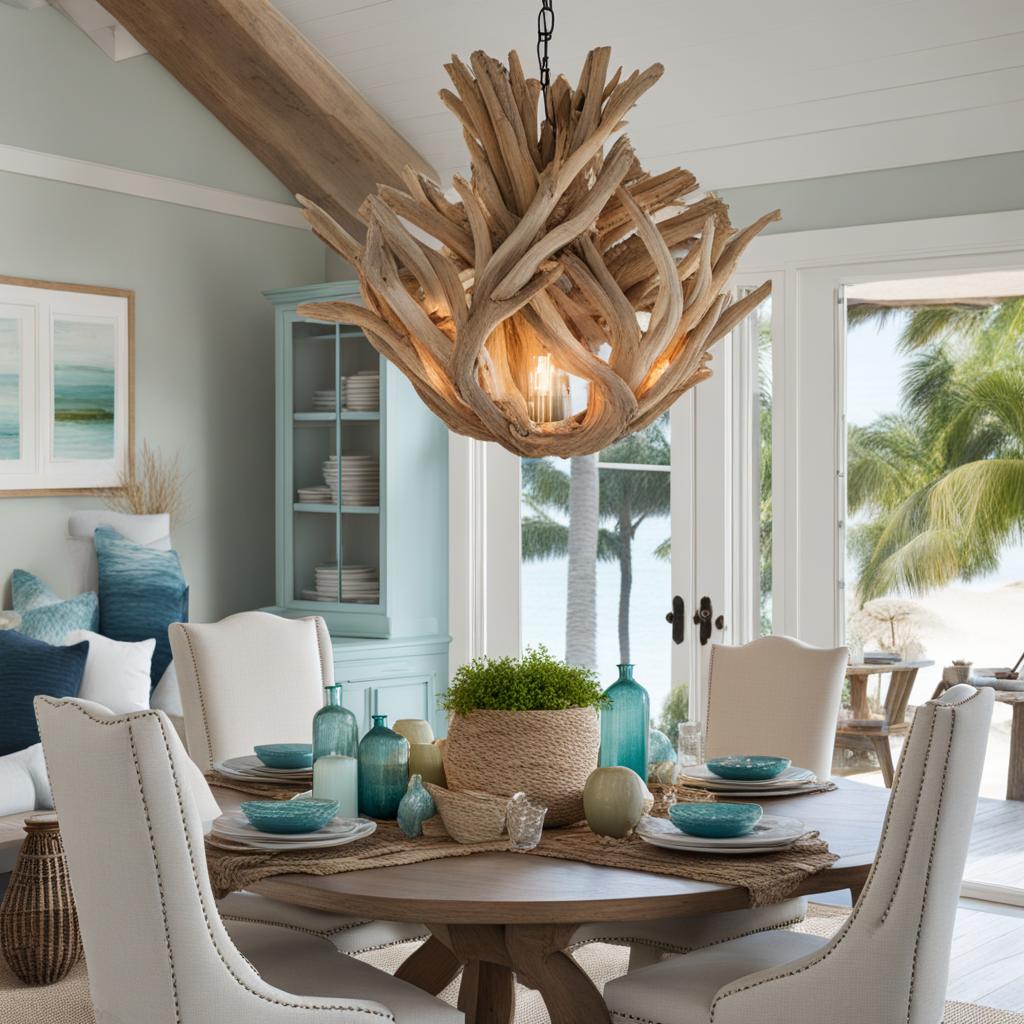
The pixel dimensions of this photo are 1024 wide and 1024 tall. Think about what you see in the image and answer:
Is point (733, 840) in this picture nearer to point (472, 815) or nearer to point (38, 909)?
point (472, 815)

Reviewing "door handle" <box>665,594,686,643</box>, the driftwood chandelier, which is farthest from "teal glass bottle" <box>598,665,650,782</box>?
"door handle" <box>665,594,686,643</box>

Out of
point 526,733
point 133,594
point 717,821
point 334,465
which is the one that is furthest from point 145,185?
point 717,821

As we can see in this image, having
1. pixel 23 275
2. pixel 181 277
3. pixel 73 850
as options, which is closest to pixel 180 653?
pixel 73 850

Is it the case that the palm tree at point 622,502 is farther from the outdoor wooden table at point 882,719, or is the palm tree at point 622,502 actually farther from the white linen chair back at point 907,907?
the white linen chair back at point 907,907

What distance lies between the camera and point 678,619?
4.81 metres

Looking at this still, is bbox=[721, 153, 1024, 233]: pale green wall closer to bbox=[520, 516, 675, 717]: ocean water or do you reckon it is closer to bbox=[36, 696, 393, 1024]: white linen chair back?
bbox=[520, 516, 675, 717]: ocean water

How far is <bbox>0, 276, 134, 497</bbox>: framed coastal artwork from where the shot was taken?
4711 mm

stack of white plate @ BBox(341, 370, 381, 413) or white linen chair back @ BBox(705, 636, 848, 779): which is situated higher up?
stack of white plate @ BBox(341, 370, 381, 413)

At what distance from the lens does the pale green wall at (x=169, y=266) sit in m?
4.78

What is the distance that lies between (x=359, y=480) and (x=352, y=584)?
1.34ft

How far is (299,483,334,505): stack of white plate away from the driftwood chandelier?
2769 millimetres

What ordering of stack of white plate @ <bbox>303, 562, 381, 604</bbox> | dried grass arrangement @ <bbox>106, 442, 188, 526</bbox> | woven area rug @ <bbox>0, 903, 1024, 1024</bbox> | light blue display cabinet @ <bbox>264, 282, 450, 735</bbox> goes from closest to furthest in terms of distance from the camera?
woven area rug @ <bbox>0, 903, 1024, 1024</bbox>, dried grass arrangement @ <bbox>106, 442, 188, 526</bbox>, light blue display cabinet @ <bbox>264, 282, 450, 735</bbox>, stack of white plate @ <bbox>303, 562, 381, 604</bbox>

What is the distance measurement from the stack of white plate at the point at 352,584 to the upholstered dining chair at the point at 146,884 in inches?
126

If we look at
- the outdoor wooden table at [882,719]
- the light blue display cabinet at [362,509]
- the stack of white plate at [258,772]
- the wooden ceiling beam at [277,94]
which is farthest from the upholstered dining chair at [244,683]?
the wooden ceiling beam at [277,94]
